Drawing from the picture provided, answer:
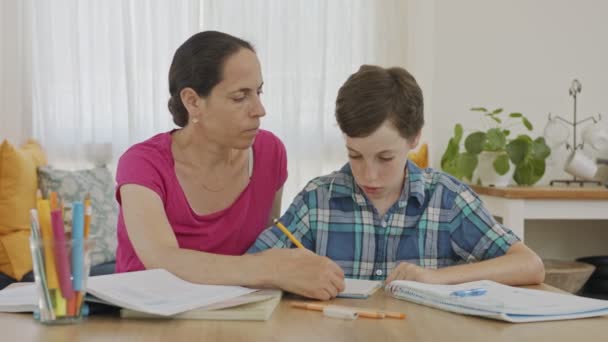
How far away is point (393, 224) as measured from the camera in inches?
69.4

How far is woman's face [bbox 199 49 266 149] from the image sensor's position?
6.13 ft

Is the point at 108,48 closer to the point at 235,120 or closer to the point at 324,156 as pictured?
the point at 324,156

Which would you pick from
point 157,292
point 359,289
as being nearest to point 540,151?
point 359,289

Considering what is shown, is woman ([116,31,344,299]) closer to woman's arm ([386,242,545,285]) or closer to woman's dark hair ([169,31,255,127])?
woman's dark hair ([169,31,255,127])

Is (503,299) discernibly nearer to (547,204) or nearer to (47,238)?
(47,238)

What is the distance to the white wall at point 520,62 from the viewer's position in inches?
157

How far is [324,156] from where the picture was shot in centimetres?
411

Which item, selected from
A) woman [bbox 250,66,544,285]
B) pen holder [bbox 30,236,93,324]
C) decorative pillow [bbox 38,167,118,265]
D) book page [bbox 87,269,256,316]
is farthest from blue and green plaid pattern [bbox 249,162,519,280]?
decorative pillow [bbox 38,167,118,265]

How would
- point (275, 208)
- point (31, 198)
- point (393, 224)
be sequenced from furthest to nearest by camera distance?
1. point (31, 198)
2. point (275, 208)
3. point (393, 224)

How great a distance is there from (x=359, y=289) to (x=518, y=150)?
2404 millimetres

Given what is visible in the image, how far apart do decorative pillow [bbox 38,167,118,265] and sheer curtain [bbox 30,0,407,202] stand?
1.06ft

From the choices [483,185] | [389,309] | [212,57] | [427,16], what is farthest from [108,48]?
[389,309]

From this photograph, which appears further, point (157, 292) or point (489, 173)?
point (489, 173)

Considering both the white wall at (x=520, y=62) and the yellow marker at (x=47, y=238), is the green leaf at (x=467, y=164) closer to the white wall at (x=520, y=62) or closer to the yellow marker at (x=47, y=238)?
the white wall at (x=520, y=62)
